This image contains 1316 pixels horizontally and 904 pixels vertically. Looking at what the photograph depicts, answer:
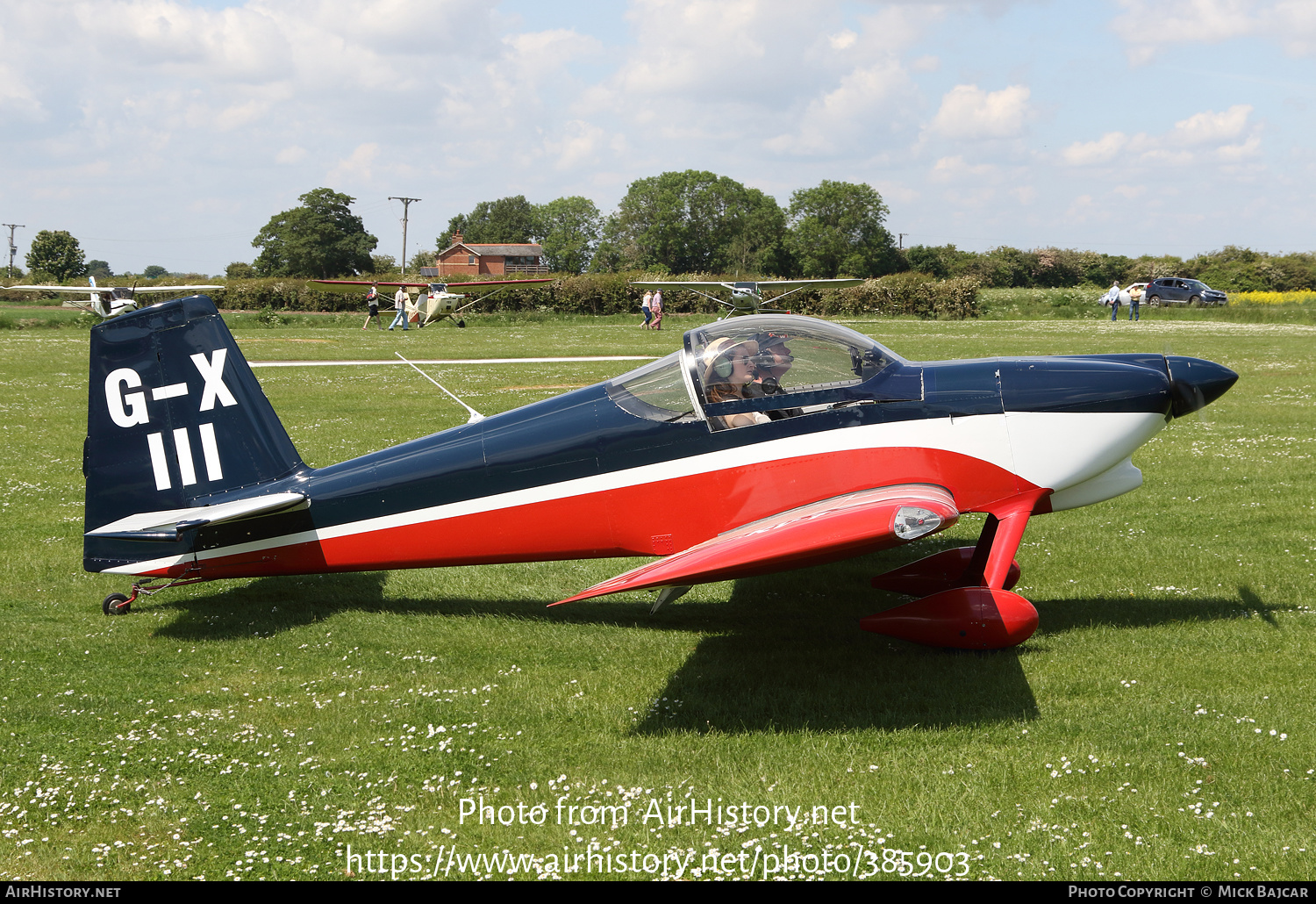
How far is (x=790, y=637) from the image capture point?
6723mm

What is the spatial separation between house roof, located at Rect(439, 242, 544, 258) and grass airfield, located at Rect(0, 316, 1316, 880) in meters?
137

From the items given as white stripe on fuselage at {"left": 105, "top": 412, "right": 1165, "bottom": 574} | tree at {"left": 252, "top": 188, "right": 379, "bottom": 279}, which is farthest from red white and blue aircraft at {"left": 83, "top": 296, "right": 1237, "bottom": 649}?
tree at {"left": 252, "top": 188, "right": 379, "bottom": 279}

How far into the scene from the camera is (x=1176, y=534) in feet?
28.9

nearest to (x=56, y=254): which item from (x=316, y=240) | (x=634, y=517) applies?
(x=316, y=240)

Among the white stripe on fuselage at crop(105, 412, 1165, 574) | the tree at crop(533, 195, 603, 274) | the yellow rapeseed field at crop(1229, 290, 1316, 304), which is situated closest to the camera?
the white stripe on fuselage at crop(105, 412, 1165, 574)

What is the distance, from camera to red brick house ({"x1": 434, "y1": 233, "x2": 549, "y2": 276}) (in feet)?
462

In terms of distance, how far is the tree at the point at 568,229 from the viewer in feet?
533

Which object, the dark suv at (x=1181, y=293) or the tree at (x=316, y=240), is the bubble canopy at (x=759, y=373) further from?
the tree at (x=316, y=240)

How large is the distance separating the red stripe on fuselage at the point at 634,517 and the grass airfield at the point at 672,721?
22.9 inches

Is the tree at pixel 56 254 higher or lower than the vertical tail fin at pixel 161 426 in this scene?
higher

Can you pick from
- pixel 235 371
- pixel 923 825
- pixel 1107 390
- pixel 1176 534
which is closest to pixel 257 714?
pixel 235 371

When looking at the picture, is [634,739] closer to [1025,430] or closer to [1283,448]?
[1025,430]

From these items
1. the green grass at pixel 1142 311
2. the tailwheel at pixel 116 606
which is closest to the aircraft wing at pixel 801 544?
the tailwheel at pixel 116 606

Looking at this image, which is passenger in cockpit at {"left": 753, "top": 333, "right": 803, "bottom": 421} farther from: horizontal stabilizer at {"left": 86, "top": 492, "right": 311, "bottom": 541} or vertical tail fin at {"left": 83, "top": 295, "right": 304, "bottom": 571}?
vertical tail fin at {"left": 83, "top": 295, "right": 304, "bottom": 571}
